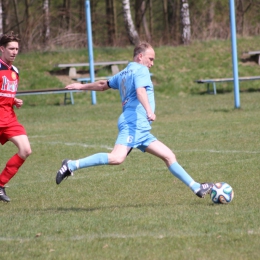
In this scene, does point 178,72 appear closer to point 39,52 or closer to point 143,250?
point 39,52

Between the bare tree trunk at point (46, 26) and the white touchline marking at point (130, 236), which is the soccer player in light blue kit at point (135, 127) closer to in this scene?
the white touchline marking at point (130, 236)

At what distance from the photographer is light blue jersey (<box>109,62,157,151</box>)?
720cm

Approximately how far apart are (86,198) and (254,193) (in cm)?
204

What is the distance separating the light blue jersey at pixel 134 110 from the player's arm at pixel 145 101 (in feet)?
0.21

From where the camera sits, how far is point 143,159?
37.4ft

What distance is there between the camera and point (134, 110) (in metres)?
7.32

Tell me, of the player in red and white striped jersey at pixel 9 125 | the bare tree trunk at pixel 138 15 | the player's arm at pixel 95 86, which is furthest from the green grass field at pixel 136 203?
the bare tree trunk at pixel 138 15

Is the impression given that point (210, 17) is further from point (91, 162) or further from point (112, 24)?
point (91, 162)

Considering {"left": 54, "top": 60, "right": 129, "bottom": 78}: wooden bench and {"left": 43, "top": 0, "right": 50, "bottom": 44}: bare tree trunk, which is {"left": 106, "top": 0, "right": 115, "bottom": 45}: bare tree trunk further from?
{"left": 54, "top": 60, "right": 129, "bottom": 78}: wooden bench

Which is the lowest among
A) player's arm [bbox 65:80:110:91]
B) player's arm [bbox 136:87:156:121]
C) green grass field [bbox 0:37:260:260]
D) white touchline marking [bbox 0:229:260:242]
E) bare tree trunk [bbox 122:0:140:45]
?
green grass field [bbox 0:37:260:260]

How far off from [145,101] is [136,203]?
1296 mm

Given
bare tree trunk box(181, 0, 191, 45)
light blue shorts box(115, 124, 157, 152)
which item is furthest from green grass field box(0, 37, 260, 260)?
bare tree trunk box(181, 0, 191, 45)

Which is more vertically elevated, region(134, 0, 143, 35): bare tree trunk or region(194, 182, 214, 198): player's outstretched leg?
region(134, 0, 143, 35): bare tree trunk

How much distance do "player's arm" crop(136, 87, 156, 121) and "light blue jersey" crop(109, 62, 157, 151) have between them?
6cm
